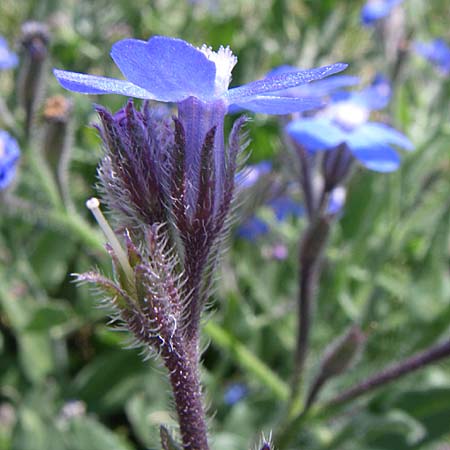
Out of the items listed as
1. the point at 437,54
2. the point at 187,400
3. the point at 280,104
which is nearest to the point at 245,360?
the point at 187,400

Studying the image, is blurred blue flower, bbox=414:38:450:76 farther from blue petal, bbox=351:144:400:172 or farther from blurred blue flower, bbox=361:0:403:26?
blue petal, bbox=351:144:400:172

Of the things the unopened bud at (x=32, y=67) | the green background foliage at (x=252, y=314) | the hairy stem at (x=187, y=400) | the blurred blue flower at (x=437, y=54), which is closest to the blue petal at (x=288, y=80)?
the hairy stem at (x=187, y=400)

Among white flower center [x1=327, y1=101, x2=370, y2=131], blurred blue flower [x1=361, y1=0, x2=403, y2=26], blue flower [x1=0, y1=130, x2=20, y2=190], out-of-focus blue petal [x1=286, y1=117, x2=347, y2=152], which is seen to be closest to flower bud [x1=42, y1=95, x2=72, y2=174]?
blue flower [x1=0, y1=130, x2=20, y2=190]

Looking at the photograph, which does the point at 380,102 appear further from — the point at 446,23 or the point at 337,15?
the point at 446,23

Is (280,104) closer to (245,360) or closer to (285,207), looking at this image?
(245,360)

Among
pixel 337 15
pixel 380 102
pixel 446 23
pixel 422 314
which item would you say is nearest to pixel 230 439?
pixel 422 314
